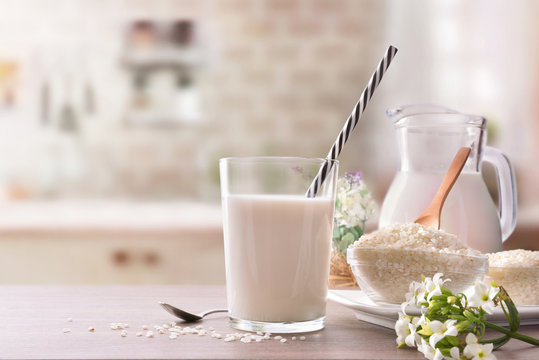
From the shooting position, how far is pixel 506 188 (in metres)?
1.23

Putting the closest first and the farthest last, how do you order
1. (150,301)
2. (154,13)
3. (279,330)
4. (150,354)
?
1. (150,354)
2. (279,330)
3. (150,301)
4. (154,13)

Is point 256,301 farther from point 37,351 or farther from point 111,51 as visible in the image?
point 111,51

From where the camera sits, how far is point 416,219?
3.47 feet

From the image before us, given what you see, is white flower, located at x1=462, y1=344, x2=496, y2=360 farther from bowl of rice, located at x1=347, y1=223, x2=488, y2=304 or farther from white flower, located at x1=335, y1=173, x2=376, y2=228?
white flower, located at x1=335, y1=173, x2=376, y2=228

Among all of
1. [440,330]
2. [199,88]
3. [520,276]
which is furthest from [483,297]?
[199,88]

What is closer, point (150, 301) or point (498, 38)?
point (150, 301)

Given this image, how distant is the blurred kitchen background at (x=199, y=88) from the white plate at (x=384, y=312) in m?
2.56

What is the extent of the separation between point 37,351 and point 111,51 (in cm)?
295

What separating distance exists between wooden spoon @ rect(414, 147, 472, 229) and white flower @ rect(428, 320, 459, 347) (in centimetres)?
43

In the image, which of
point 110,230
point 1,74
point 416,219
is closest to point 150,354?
point 416,219

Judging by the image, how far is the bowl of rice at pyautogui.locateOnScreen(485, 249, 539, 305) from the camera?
0.85 m

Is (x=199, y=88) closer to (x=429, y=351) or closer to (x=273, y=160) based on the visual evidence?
(x=273, y=160)

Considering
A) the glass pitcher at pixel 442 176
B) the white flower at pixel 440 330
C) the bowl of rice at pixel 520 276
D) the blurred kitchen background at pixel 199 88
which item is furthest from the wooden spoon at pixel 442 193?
the blurred kitchen background at pixel 199 88

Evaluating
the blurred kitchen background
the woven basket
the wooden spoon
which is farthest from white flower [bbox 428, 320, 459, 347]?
the blurred kitchen background
